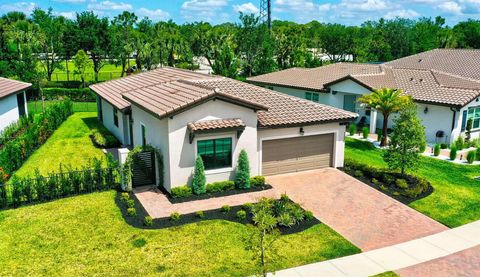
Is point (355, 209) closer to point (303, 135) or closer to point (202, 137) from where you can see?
point (303, 135)

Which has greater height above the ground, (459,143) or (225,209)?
(459,143)

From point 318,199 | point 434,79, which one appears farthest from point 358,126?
point 318,199

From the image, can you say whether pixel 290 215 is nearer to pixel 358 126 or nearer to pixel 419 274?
pixel 419 274

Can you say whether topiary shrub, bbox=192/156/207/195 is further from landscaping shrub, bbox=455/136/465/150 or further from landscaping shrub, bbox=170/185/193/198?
landscaping shrub, bbox=455/136/465/150

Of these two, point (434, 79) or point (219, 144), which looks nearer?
point (219, 144)

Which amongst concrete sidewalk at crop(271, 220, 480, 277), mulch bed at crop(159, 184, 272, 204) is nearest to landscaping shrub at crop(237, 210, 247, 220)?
mulch bed at crop(159, 184, 272, 204)

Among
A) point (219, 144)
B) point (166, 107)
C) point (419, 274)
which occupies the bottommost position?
point (419, 274)

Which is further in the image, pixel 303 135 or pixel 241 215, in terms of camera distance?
pixel 303 135

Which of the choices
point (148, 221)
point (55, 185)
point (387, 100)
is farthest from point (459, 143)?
point (55, 185)
